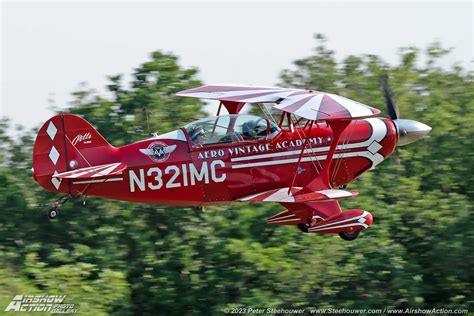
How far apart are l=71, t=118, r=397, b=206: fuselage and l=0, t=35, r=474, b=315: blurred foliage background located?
5.72 feet

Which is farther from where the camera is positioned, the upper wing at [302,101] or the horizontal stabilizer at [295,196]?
the horizontal stabilizer at [295,196]

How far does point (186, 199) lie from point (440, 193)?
5.91 metres

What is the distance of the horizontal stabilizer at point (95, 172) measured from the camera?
1652 cm

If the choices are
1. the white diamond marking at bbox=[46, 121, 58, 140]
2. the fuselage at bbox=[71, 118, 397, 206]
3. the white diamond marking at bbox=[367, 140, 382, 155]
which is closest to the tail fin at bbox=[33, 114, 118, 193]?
the white diamond marking at bbox=[46, 121, 58, 140]

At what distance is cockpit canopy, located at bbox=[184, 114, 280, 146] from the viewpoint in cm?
1694

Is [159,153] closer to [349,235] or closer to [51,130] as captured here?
[51,130]

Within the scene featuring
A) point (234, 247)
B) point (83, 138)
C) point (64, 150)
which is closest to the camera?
point (64, 150)

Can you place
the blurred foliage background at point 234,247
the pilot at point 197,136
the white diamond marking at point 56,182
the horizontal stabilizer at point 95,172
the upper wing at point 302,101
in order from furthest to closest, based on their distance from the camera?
the blurred foliage background at point 234,247
the pilot at point 197,136
the white diamond marking at point 56,182
the horizontal stabilizer at point 95,172
the upper wing at point 302,101

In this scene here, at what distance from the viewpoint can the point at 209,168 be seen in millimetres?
16938

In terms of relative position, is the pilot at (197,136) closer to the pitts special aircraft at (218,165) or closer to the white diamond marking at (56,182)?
the pitts special aircraft at (218,165)

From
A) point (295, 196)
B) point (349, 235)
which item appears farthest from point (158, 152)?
point (349, 235)

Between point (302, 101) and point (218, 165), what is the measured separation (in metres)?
1.62

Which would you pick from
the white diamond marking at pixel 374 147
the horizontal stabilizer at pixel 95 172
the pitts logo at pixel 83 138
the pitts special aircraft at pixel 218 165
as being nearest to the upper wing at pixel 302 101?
the pitts special aircraft at pixel 218 165

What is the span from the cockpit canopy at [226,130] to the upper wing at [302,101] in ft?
1.29
